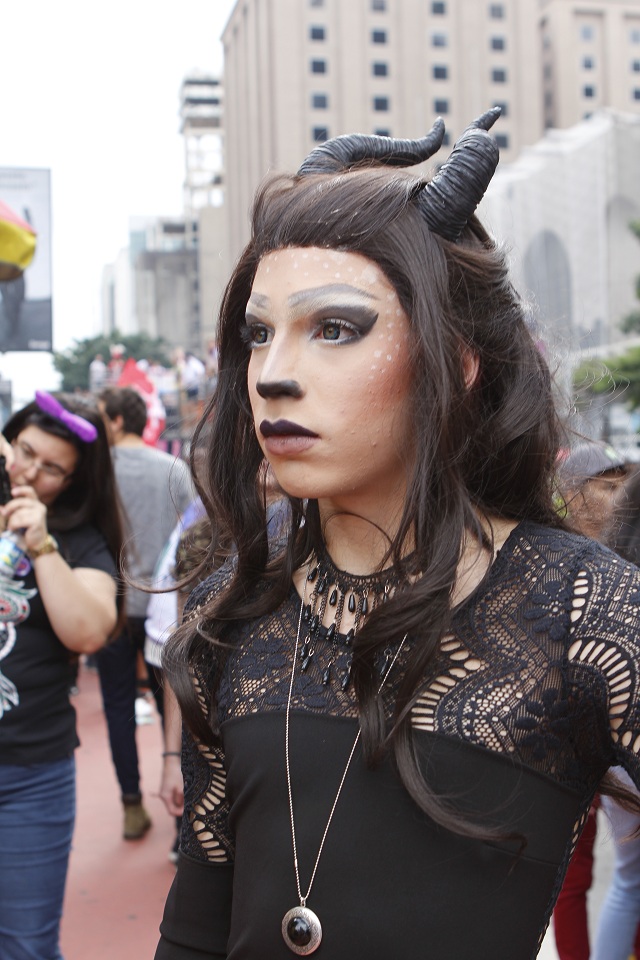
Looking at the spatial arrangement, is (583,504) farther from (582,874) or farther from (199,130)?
(199,130)

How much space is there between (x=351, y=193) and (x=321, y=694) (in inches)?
28.0

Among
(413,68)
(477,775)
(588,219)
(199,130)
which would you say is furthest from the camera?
(199,130)

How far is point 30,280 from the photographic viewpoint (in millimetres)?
5297

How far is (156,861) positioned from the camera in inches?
199

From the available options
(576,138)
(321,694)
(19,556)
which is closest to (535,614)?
(321,694)

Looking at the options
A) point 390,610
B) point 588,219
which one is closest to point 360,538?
point 390,610

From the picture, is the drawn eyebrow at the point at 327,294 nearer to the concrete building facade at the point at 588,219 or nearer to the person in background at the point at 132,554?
the person in background at the point at 132,554

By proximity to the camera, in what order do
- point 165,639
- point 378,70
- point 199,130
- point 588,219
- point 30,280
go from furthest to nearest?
point 199,130
point 378,70
point 588,219
point 30,280
point 165,639

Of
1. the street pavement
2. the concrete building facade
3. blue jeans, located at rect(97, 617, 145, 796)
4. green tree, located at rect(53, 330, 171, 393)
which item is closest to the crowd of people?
the street pavement

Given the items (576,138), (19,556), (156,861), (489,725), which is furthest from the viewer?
(576,138)

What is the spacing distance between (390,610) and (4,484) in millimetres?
1919

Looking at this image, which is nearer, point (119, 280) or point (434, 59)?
point (434, 59)

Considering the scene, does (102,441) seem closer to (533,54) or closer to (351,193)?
(351,193)

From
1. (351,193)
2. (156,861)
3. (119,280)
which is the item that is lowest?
(156,861)
